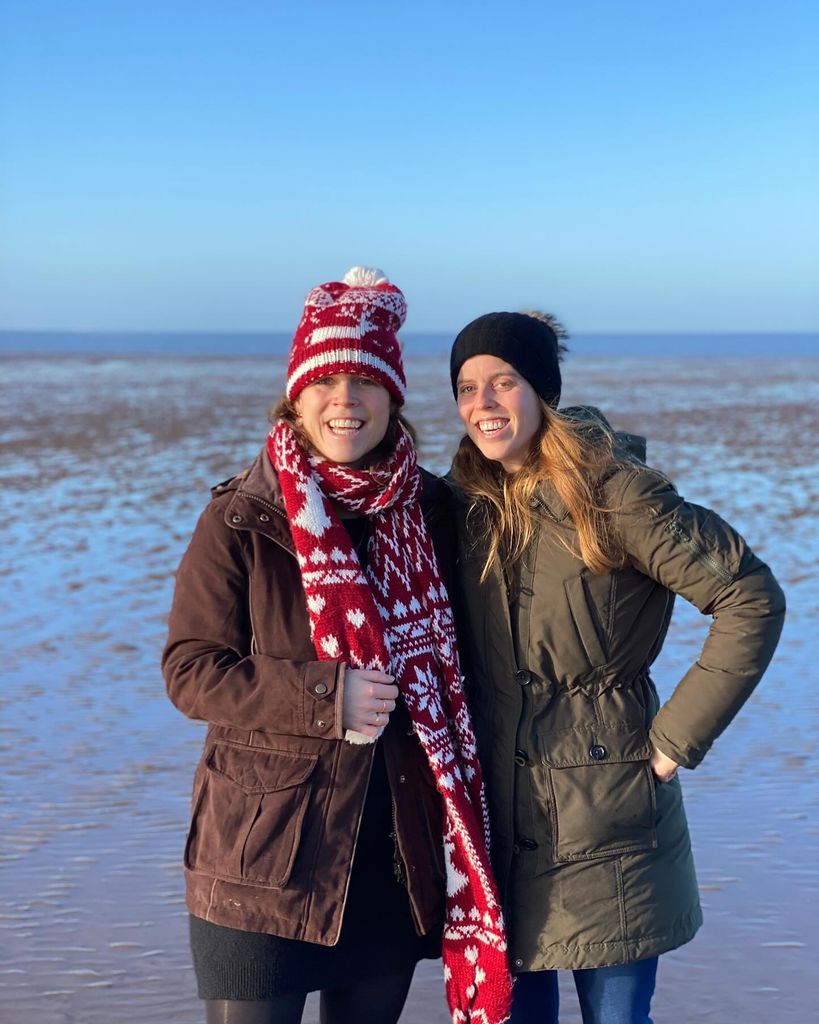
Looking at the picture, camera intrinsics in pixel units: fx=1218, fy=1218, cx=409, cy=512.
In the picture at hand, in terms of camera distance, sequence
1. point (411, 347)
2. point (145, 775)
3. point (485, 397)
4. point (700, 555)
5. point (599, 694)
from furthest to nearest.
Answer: point (411, 347), point (145, 775), point (485, 397), point (599, 694), point (700, 555)

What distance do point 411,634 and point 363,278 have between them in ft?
2.63

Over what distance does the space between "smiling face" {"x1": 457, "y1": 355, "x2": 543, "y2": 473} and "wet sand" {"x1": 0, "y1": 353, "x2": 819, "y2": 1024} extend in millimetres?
1894

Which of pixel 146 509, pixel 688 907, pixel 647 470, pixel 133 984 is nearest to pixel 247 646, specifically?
pixel 647 470

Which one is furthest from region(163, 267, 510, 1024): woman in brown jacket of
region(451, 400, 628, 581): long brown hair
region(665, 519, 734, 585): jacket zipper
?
region(665, 519, 734, 585): jacket zipper

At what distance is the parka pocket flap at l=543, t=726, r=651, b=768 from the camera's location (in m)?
2.54

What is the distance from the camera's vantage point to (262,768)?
2400 millimetres

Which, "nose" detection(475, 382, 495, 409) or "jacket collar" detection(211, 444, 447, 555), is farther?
"nose" detection(475, 382, 495, 409)

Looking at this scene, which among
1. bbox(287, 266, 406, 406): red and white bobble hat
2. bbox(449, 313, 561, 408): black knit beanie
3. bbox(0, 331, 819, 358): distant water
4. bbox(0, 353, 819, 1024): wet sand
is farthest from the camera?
bbox(0, 331, 819, 358): distant water

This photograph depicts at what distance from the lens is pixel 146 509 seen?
1107cm

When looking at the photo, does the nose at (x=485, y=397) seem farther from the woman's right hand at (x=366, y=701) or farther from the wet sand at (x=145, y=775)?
the wet sand at (x=145, y=775)

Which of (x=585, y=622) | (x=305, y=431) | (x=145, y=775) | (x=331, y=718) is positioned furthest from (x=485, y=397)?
(x=145, y=775)

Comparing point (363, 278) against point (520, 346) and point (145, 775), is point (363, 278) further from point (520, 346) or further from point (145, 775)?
point (145, 775)

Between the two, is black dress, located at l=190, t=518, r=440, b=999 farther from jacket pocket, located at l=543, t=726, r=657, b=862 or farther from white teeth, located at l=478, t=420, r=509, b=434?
white teeth, located at l=478, t=420, r=509, b=434

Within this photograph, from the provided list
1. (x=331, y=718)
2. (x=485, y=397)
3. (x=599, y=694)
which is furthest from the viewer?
(x=485, y=397)
